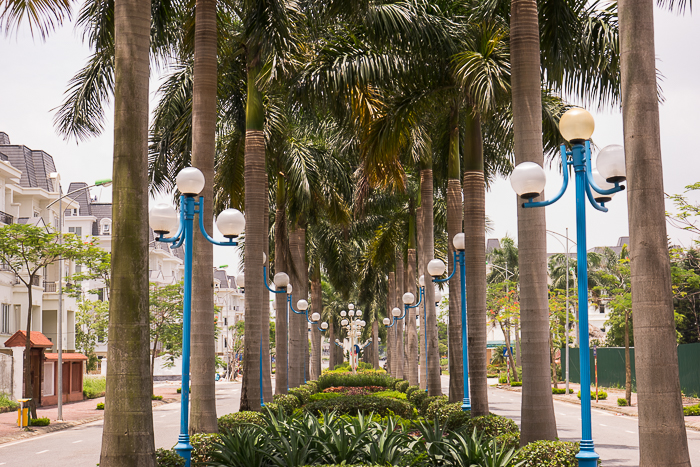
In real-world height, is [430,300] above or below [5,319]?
above

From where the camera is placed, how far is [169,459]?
8.31 meters


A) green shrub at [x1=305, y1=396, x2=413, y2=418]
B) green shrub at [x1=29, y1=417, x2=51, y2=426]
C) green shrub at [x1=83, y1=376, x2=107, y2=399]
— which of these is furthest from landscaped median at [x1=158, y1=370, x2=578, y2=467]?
green shrub at [x1=83, y1=376, x2=107, y2=399]

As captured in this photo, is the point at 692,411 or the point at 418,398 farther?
the point at 692,411

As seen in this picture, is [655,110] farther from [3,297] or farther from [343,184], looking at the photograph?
[3,297]

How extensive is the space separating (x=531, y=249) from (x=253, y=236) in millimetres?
8004

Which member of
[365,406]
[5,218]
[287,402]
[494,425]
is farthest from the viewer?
[5,218]

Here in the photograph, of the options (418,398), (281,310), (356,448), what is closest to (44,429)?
Answer: (281,310)

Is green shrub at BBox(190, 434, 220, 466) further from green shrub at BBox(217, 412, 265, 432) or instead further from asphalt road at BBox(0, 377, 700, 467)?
asphalt road at BBox(0, 377, 700, 467)

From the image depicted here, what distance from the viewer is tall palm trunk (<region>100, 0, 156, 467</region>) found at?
6773 mm

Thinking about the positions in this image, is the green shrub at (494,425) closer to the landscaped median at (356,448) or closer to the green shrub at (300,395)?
the landscaped median at (356,448)

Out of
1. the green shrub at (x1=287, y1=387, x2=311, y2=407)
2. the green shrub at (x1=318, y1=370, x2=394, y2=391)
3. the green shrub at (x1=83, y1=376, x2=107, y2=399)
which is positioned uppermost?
the green shrub at (x1=287, y1=387, x2=311, y2=407)

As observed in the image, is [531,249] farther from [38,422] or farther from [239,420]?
[38,422]

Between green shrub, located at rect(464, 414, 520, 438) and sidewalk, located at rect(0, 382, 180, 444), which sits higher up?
green shrub, located at rect(464, 414, 520, 438)

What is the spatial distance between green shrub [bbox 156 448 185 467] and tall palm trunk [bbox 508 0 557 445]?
4.62m
